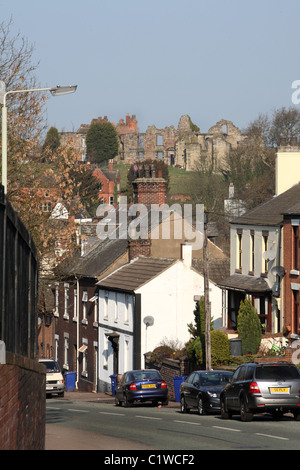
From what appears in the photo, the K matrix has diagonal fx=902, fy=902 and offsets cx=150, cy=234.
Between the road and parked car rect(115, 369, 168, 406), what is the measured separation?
163 inches

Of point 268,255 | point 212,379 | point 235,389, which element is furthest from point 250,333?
point 235,389

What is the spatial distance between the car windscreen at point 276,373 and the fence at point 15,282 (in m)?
9.24

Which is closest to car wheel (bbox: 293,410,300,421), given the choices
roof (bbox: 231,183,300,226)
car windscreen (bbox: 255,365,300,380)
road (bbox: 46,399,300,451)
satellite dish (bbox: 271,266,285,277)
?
road (bbox: 46,399,300,451)

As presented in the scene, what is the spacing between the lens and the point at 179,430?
2155cm

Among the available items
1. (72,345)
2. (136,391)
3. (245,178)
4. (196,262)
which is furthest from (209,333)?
(245,178)

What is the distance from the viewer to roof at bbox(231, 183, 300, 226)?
43059mm

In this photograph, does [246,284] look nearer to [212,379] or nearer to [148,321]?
[148,321]

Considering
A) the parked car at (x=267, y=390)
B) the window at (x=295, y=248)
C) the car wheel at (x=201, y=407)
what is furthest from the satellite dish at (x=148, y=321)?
the parked car at (x=267, y=390)

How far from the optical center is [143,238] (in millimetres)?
52312

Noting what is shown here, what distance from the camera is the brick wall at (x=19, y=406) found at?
10438 mm

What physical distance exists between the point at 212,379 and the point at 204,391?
0.82m

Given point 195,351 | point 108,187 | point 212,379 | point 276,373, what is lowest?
point 212,379
